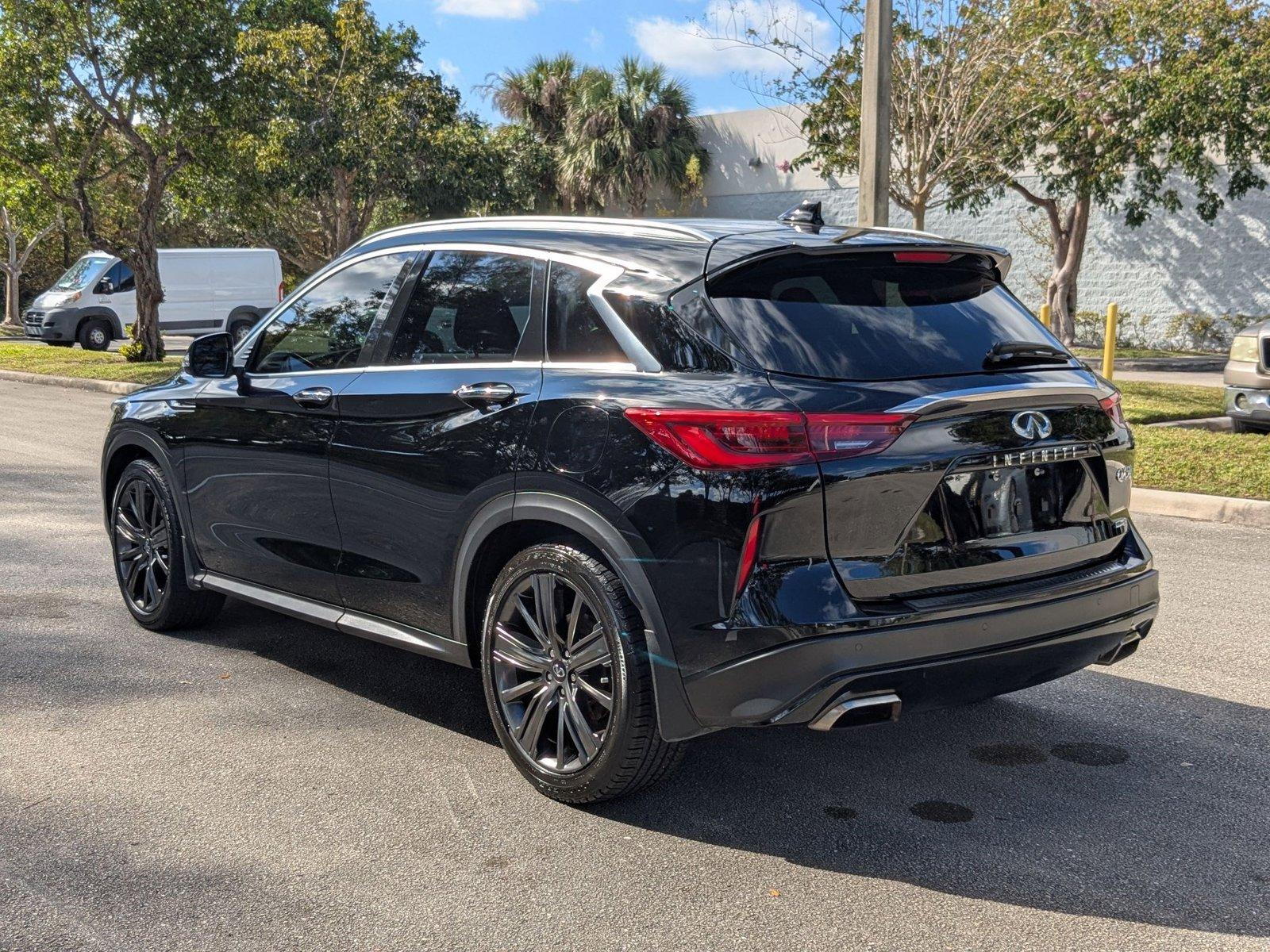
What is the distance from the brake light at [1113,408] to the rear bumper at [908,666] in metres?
0.59

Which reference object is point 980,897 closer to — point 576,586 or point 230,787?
point 576,586

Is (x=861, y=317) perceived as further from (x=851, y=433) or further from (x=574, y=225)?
(x=574, y=225)

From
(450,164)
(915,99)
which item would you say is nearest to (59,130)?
(450,164)

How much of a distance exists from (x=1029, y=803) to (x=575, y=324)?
6.68 ft

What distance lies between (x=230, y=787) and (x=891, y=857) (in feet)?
6.72

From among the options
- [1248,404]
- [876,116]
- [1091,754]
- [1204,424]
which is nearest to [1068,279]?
[1204,424]

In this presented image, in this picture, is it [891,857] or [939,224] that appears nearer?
[891,857]

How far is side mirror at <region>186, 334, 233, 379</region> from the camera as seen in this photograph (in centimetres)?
528

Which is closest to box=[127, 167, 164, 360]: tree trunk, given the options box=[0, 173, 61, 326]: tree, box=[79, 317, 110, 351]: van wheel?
box=[79, 317, 110, 351]: van wheel

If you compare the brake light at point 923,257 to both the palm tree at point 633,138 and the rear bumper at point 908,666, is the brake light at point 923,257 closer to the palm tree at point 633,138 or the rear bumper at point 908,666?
the rear bumper at point 908,666

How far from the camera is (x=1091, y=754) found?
4.38 meters

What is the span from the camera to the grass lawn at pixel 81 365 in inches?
810

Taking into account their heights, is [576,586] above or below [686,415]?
below

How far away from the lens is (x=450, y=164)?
26438 mm
